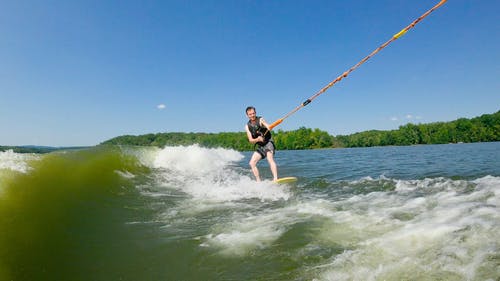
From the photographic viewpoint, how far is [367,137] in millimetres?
128875

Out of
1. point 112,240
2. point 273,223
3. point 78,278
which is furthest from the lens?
point 273,223

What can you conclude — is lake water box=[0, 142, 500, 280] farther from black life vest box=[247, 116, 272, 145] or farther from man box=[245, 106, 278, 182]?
black life vest box=[247, 116, 272, 145]

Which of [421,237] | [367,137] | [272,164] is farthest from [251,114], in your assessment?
[367,137]

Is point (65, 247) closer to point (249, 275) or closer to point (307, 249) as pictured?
point (249, 275)

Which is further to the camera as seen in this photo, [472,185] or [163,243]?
[472,185]

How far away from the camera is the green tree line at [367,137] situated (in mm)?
103875

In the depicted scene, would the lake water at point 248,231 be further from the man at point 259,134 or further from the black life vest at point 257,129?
the black life vest at point 257,129

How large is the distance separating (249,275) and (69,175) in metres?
7.30

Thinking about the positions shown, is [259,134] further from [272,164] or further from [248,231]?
[248,231]

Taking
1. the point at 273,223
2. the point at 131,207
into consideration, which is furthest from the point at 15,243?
the point at 273,223

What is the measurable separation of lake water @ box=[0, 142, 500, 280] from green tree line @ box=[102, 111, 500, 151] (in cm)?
9255

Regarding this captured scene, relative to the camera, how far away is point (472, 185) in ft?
22.1

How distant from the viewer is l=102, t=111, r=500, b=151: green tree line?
103875 mm

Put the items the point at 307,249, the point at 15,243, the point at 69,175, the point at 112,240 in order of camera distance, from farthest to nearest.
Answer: the point at 69,175 → the point at 112,240 → the point at 15,243 → the point at 307,249
